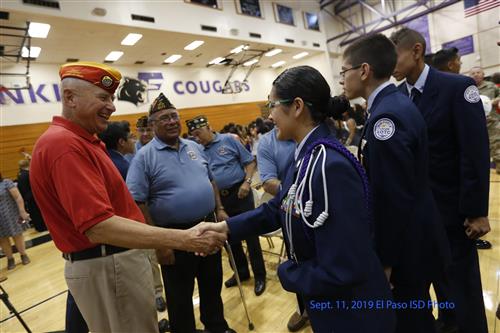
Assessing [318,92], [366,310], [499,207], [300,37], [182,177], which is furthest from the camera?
[300,37]

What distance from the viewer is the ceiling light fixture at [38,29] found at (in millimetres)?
7658

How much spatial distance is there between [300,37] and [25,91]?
1212 cm

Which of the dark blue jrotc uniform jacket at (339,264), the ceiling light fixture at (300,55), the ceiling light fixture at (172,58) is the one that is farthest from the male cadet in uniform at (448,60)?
the ceiling light fixture at (300,55)

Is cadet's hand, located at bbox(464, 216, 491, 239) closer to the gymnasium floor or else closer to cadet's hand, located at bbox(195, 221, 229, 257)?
the gymnasium floor

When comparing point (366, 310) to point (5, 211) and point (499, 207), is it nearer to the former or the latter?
point (499, 207)

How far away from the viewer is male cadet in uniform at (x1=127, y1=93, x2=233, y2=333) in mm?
2203

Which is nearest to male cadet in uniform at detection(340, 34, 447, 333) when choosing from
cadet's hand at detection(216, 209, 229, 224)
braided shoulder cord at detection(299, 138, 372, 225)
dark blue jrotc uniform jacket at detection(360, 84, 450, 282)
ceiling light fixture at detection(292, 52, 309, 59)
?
dark blue jrotc uniform jacket at detection(360, 84, 450, 282)

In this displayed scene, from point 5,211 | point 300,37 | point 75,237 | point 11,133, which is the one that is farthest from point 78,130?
point 300,37

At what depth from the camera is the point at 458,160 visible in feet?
5.55

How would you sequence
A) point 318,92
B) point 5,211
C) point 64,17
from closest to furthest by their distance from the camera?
point 318,92 → point 5,211 → point 64,17

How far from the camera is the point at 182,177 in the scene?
2.26m

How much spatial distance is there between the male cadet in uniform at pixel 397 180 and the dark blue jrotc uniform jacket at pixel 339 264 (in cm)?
28

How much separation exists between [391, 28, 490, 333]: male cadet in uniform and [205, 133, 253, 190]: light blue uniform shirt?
216cm

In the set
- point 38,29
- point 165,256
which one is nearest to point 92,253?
point 165,256
